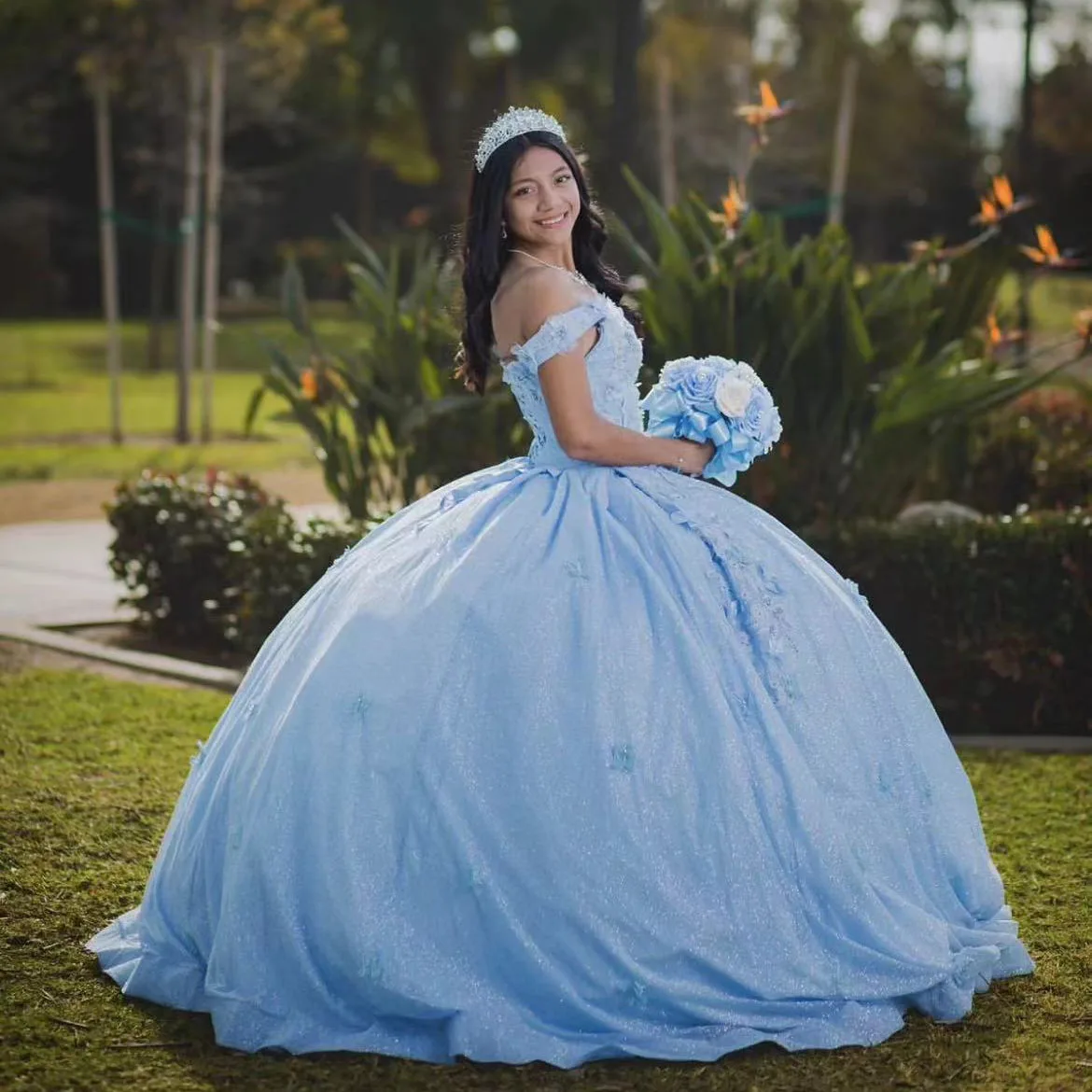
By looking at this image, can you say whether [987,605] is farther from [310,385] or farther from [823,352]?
[310,385]

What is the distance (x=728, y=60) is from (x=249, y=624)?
2933 cm

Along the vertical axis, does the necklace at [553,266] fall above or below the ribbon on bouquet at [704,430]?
above

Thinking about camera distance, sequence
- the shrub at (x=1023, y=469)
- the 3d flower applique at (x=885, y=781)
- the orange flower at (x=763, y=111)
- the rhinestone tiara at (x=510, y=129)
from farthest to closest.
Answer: the shrub at (x=1023, y=469)
the orange flower at (x=763, y=111)
the rhinestone tiara at (x=510, y=129)
the 3d flower applique at (x=885, y=781)

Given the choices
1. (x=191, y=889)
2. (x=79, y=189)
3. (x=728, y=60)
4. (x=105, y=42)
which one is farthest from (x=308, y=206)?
(x=191, y=889)

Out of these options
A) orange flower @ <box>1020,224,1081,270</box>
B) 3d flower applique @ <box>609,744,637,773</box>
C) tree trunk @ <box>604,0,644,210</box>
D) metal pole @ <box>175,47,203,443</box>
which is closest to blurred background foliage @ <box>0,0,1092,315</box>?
metal pole @ <box>175,47,203,443</box>

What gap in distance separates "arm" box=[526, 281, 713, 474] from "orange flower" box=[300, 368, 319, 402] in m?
3.75

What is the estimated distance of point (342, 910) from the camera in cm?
360

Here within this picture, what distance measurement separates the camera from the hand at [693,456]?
13.6 feet

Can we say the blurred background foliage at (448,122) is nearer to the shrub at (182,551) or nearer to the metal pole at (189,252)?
the metal pole at (189,252)

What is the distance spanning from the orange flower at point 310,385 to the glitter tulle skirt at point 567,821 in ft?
12.3

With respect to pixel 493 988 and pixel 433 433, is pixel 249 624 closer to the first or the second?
pixel 433 433

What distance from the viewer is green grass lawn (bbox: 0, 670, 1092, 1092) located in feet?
11.5

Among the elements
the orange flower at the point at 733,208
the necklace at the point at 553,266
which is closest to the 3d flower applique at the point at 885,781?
the necklace at the point at 553,266

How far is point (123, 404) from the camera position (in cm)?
2253
